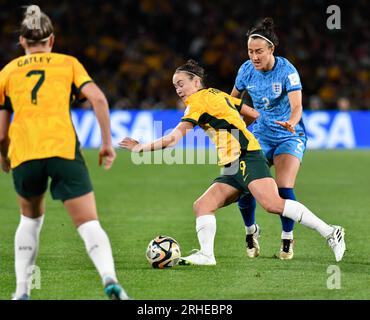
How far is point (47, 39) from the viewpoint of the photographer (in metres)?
5.99

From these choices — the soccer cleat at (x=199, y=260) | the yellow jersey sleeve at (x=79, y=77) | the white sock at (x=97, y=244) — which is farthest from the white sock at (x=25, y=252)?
the soccer cleat at (x=199, y=260)

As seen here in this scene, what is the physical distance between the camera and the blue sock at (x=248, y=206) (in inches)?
340

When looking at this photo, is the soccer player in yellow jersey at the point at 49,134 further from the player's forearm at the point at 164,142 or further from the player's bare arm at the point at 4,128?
the player's forearm at the point at 164,142

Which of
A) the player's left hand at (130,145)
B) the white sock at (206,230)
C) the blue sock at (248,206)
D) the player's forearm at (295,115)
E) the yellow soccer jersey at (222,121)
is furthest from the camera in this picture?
the blue sock at (248,206)

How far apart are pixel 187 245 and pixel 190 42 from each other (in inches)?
743

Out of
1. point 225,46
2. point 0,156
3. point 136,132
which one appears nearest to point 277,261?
point 0,156

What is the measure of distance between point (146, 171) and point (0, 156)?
1228 centimetres

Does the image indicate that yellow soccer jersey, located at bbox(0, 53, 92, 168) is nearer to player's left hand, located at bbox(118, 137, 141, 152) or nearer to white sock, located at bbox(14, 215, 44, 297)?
white sock, located at bbox(14, 215, 44, 297)

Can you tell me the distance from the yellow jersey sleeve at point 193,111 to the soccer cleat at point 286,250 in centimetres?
170

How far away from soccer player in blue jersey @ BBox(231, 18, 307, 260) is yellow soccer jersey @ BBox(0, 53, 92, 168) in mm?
2920

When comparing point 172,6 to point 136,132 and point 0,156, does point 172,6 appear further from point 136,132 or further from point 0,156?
point 0,156

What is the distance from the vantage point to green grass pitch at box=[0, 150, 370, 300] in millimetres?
6773

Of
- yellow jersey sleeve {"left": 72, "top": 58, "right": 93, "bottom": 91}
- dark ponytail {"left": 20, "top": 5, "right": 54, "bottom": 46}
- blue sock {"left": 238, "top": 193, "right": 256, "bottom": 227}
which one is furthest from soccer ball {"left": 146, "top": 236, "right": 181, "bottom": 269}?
dark ponytail {"left": 20, "top": 5, "right": 54, "bottom": 46}

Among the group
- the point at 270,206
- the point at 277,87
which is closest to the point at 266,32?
the point at 277,87
